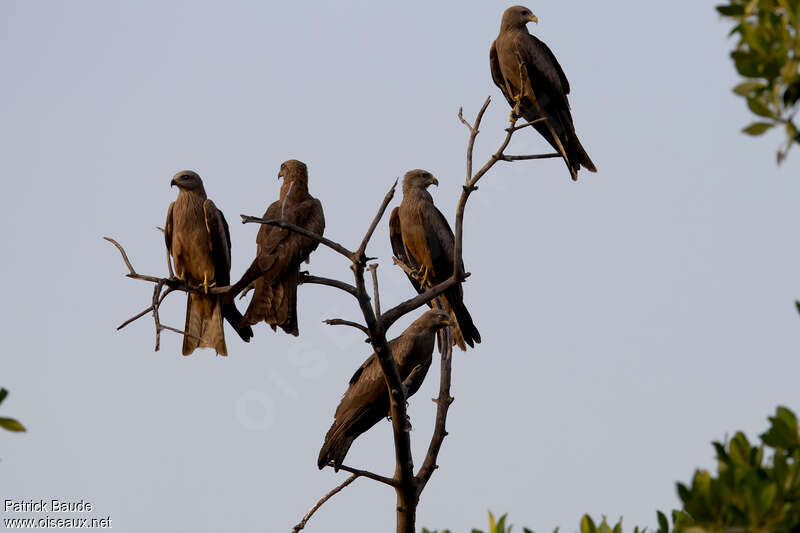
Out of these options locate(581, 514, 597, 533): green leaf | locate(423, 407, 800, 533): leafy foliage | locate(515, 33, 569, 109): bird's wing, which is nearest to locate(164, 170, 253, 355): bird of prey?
locate(515, 33, 569, 109): bird's wing

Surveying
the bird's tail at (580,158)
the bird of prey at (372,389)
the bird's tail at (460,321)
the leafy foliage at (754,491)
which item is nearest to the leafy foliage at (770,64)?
the leafy foliage at (754,491)

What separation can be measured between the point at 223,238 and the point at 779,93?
20.9 ft

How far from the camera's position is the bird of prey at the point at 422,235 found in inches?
355

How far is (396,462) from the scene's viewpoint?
579cm

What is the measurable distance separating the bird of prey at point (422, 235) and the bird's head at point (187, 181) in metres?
1.92

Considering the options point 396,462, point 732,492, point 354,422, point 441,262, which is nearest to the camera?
point 732,492

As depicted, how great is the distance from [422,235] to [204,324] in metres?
2.17

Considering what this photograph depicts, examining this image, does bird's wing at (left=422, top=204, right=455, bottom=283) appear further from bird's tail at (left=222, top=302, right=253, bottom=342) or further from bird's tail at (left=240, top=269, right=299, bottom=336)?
bird's tail at (left=240, top=269, right=299, bottom=336)

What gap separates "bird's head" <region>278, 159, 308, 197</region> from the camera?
26.7 feet

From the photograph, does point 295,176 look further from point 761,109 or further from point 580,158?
point 761,109

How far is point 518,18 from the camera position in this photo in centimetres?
902

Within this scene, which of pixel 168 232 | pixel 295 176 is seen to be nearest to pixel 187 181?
pixel 168 232

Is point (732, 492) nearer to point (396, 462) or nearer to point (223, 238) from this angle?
point (396, 462)

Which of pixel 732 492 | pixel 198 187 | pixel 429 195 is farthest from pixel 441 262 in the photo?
pixel 732 492
